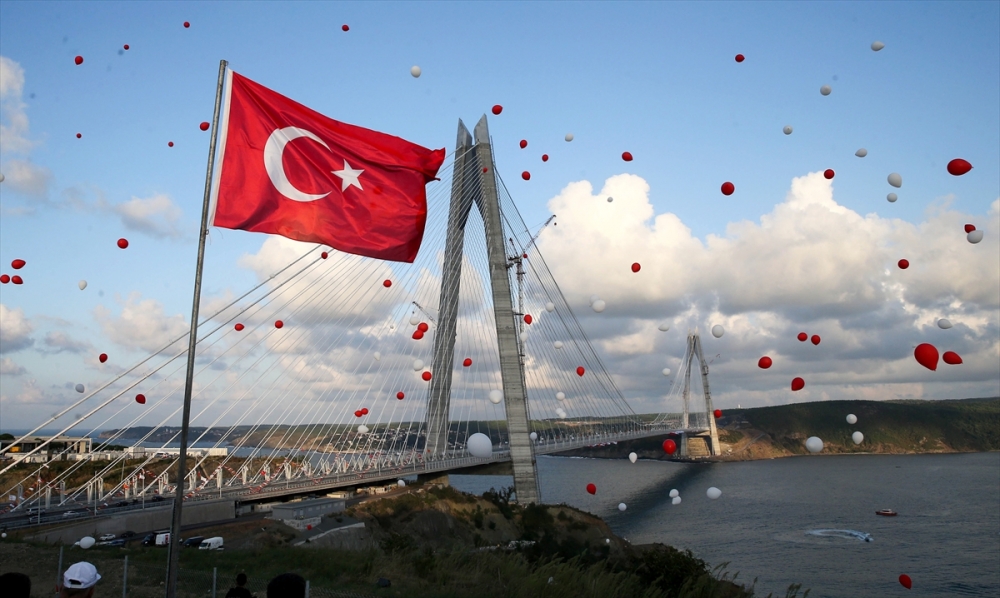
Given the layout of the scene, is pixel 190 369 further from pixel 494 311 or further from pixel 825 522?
pixel 825 522

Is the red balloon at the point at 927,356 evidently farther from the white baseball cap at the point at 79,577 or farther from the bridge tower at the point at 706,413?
the bridge tower at the point at 706,413

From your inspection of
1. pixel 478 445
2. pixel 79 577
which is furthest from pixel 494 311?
pixel 79 577

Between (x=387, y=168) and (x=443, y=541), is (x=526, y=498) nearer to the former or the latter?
(x=443, y=541)

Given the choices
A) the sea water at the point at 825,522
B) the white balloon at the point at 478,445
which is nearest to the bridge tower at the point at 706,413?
the sea water at the point at 825,522

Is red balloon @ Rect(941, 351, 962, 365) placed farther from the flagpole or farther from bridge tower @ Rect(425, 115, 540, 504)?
bridge tower @ Rect(425, 115, 540, 504)

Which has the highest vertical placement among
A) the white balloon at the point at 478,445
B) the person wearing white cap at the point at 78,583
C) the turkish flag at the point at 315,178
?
the turkish flag at the point at 315,178

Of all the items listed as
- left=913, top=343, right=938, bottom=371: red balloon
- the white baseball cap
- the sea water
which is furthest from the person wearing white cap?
the sea water

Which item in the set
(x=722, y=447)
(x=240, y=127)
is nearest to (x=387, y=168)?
(x=240, y=127)

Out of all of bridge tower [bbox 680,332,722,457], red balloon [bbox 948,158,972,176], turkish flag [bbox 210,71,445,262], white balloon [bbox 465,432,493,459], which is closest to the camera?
turkish flag [bbox 210,71,445,262]
